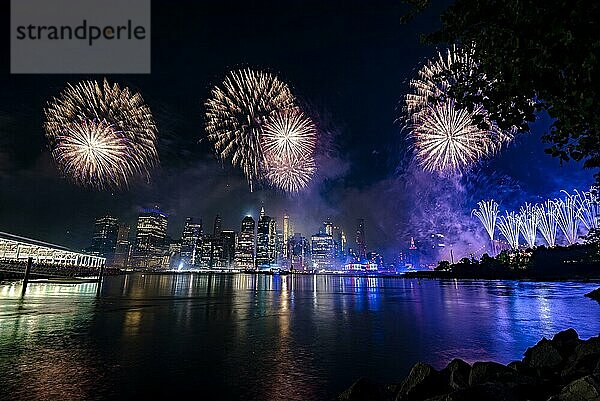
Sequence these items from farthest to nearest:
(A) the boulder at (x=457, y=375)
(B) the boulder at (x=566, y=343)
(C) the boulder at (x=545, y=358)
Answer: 1. (B) the boulder at (x=566, y=343)
2. (C) the boulder at (x=545, y=358)
3. (A) the boulder at (x=457, y=375)

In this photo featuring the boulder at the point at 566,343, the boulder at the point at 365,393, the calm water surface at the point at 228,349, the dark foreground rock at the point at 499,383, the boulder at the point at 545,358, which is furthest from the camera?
the boulder at the point at 566,343

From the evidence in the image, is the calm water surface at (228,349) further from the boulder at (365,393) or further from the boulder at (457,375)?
the boulder at (457,375)

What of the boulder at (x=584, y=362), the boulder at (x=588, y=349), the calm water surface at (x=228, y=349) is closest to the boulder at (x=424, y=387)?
the calm water surface at (x=228, y=349)

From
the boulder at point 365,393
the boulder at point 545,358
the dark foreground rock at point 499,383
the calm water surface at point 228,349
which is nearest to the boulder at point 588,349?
the dark foreground rock at point 499,383

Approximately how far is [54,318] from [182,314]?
10535 millimetres

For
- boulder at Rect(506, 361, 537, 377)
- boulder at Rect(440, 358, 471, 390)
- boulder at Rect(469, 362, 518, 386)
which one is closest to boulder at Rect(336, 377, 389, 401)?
boulder at Rect(440, 358, 471, 390)

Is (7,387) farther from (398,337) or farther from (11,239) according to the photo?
(11,239)

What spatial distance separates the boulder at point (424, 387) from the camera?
10906 millimetres

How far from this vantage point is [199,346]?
2155 centimetres

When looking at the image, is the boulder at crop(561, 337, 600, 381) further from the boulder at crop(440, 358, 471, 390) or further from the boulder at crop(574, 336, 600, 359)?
the boulder at crop(440, 358, 471, 390)

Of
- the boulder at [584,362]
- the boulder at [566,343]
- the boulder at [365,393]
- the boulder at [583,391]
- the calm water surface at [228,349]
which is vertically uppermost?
the boulder at [583,391]

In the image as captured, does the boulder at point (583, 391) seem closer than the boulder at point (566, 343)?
Yes

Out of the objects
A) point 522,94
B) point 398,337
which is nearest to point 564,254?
point 398,337

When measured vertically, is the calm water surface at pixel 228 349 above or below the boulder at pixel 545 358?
below
